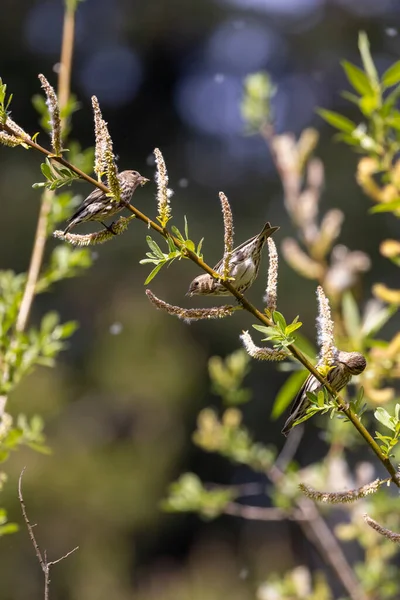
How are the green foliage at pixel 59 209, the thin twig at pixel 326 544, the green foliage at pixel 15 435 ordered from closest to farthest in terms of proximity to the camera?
the green foliage at pixel 15 435 < the green foliage at pixel 59 209 < the thin twig at pixel 326 544

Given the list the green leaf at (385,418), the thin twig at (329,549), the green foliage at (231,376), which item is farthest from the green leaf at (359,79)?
the thin twig at (329,549)

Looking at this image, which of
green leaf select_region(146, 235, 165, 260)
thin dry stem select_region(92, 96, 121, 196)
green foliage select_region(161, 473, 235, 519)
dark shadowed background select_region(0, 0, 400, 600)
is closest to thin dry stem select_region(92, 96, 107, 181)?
thin dry stem select_region(92, 96, 121, 196)

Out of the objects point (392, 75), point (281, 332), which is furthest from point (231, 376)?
point (281, 332)

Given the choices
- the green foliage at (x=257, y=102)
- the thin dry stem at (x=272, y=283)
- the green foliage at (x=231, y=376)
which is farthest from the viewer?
the green foliage at (x=231, y=376)

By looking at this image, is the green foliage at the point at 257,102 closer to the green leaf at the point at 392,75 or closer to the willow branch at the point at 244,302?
the green leaf at the point at 392,75

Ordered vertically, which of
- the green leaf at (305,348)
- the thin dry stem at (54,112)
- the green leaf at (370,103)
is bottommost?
the green leaf at (305,348)

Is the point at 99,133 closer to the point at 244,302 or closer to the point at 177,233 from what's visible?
the point at 177,233

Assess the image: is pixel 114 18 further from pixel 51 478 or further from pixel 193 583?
pixel 193 583

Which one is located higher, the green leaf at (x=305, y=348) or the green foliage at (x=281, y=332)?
the green foliage at (x=281, y=332)
